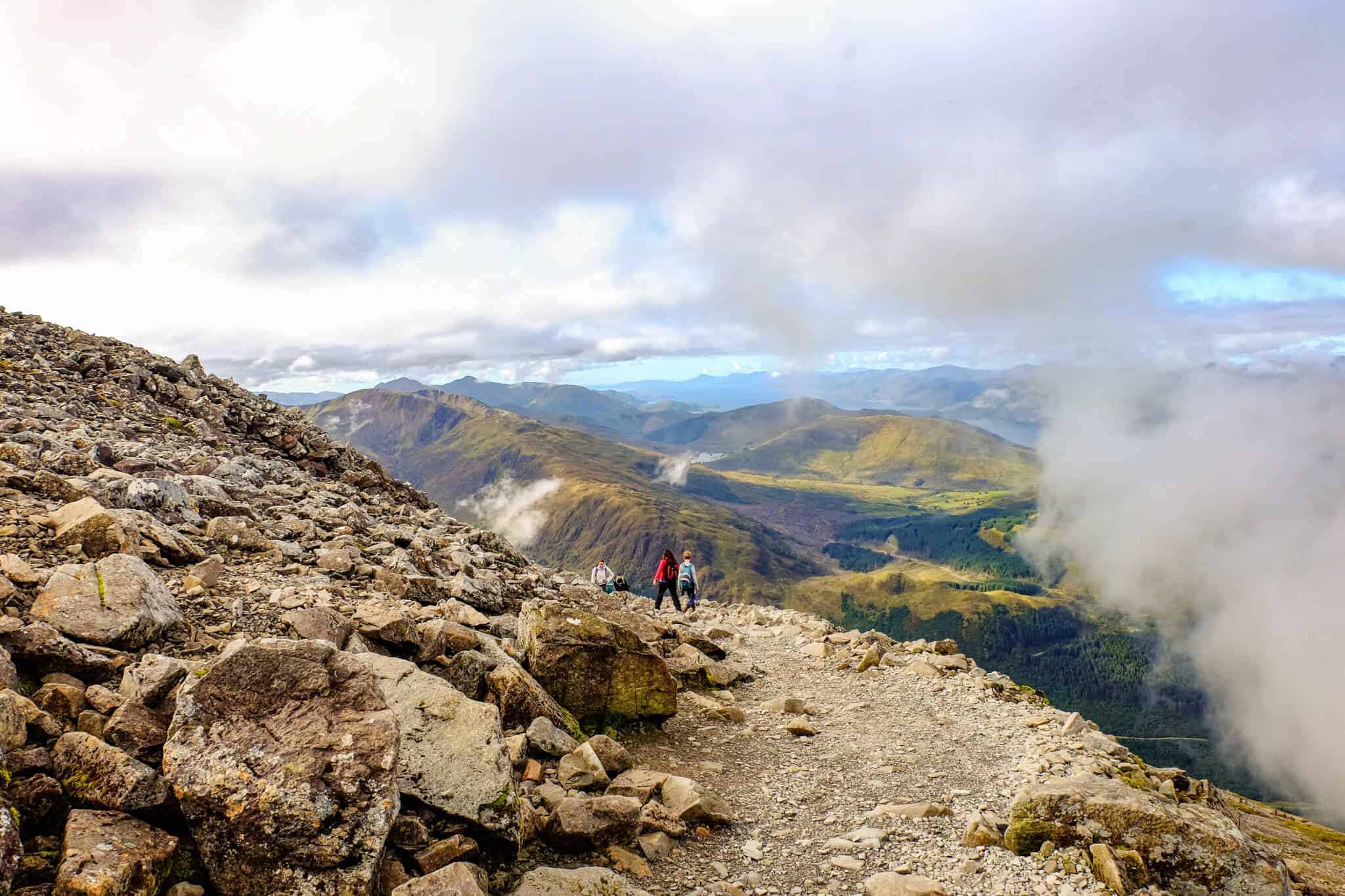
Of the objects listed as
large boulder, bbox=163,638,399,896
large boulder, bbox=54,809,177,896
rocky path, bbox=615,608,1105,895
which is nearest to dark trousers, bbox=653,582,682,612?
rocky path, bbox=615,608,1105,895

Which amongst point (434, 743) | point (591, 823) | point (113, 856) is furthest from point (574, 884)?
point (113, 856)

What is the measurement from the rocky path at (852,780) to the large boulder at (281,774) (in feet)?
16.2

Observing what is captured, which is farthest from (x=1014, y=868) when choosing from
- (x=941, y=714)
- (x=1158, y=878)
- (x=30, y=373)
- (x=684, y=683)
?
(x=30, y=373)

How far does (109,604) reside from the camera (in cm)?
1074

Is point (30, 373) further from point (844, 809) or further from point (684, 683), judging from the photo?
point (844, 809)

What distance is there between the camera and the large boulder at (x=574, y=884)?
8.62 meters

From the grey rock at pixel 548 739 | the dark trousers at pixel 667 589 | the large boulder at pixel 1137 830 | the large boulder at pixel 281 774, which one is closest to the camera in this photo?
the large boulder at pixel 281 774

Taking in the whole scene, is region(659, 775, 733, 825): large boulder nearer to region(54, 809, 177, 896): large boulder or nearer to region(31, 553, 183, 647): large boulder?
region(54, 809, 177, 896): large boulder

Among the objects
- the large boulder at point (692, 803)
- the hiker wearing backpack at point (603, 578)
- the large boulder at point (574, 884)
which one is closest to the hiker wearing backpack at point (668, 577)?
the hiker wearing backpack at point (603, 578)

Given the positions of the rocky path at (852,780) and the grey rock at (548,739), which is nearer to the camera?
the rocky path at (852,780)

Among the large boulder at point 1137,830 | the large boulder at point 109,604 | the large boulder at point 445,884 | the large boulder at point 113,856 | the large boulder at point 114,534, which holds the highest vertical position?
the large boulder at point 114,534

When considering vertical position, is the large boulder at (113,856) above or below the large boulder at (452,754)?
above

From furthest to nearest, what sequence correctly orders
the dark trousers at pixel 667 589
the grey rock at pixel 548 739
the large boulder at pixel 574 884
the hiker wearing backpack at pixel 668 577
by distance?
the dark trousers at pixel 667 589 < the hiker wearing backpack at pixel 668 577 < the grey rock at pixel 548 739 < the large boulder at pixel 574 884

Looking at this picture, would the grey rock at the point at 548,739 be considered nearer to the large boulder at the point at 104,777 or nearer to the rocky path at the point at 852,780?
the rocky path at the point at 852,780
